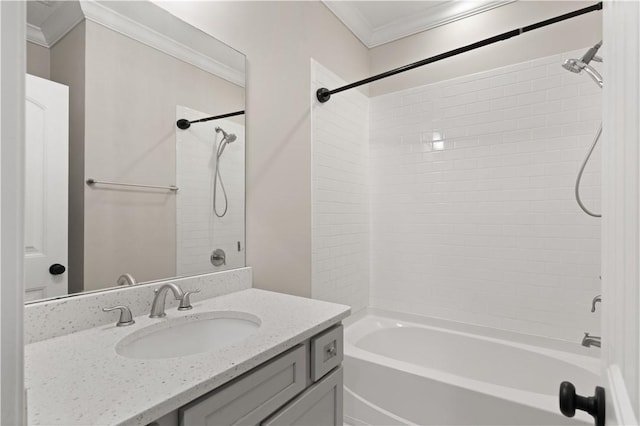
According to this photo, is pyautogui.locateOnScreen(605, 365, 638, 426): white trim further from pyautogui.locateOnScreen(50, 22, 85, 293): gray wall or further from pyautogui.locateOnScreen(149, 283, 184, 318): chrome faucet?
pyautogui.locateOnScreen(50, 22, 85, 293): gray wall

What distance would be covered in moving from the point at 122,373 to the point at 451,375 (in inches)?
57.9

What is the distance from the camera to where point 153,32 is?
4.54 ft

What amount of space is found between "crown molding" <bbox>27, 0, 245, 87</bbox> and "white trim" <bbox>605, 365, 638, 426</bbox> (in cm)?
160

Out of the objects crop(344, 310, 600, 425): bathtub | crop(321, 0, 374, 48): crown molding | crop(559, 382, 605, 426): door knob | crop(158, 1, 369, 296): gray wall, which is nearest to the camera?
crop(559, 382, 605, 426): door knob

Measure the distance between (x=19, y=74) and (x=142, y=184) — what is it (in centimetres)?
119

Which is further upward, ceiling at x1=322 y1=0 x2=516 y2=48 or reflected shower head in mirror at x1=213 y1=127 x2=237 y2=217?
ceiling at x1=322 y1=0 x2=516 y2=48

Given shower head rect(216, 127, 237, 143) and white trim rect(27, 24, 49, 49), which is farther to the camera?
shower head rect(216, 127, 237, 143)

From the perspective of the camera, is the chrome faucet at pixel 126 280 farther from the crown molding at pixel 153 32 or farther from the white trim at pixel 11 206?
the white trim at pixel 11 206

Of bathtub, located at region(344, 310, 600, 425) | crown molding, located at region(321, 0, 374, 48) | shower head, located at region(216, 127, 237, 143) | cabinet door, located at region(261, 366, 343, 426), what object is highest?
crown molding, located at region(321, 0, 374, 48)

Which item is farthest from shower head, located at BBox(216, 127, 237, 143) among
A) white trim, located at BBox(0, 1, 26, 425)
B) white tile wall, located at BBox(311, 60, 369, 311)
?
white trim, located at BBox(0, 1, 26, 425)

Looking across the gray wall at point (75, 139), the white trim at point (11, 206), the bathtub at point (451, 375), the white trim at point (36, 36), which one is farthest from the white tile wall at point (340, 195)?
the white trim at point (11, 206)

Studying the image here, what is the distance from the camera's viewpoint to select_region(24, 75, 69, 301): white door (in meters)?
1.02

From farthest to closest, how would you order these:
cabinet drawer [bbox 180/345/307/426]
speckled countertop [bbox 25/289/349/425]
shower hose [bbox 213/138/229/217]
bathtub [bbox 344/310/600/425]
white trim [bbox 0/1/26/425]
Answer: shower hose [bbox 213/138/229/217] → bathtub [bbox 344/310/600/425] → cabinet drawer [bbox 180/345/307/426] → speckled countertop [bbox 25/289/349/425] → white trim [bbox 0/1/26/425]

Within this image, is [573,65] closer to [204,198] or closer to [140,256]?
[204,198]
